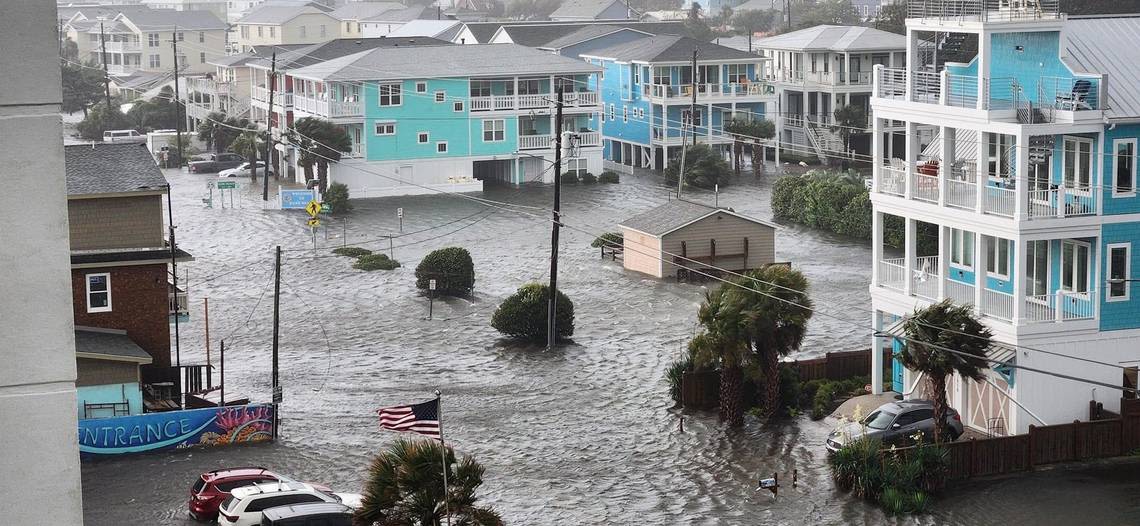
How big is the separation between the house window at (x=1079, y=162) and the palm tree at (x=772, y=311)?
6.55 m

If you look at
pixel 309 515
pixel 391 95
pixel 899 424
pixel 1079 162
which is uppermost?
pixel 391 95

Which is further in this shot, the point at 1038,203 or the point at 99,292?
the point at 99,292

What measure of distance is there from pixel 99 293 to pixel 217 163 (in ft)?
194

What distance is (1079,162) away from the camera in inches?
1297

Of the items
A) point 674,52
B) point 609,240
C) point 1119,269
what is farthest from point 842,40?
point 1119,269

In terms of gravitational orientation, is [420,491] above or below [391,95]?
below

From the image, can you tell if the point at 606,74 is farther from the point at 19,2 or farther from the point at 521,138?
the point at 19,2

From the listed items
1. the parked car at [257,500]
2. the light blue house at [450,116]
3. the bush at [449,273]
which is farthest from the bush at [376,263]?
the parked car at [257,500]

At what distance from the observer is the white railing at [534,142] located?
8419cm

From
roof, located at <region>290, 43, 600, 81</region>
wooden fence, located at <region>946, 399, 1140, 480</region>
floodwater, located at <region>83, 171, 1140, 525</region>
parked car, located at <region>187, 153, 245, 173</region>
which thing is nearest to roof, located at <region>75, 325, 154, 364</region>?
floodwater, located at <region>83, 171, 1140, 525</region>

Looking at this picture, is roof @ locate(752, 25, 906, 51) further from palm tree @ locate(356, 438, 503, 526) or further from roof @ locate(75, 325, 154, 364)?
palm tree @ locate(356, 438, 503, 526)

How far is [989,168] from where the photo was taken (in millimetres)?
35125

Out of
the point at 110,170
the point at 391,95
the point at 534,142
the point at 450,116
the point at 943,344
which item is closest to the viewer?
the point at 943,344

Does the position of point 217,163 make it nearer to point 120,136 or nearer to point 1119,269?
point 120,136
